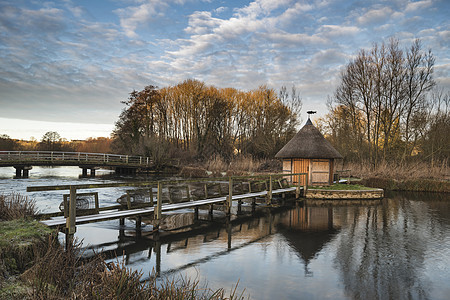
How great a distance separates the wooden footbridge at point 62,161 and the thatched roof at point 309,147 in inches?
897

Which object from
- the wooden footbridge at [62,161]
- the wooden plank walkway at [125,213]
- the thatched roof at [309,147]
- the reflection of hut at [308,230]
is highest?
the thatched roof at [309,147]

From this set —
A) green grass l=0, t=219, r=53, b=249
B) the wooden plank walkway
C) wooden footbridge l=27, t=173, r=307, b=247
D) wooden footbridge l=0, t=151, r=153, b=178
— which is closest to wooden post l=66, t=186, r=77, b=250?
wooden footbridge l=27, t=173, r=307, b=247

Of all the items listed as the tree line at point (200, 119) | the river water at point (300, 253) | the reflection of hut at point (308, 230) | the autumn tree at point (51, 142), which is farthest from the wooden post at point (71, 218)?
the autumn tree at point (51, 142)

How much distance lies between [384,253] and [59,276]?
7684 mm

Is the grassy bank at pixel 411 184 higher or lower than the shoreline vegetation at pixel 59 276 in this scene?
lower

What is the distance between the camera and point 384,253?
840 cm

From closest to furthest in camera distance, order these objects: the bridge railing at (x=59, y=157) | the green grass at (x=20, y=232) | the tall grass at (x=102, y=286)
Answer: the tall grass at (x=102, y=286) → the green grass at (x=20, y=232) → the bridge railing at (x=59, y=157)

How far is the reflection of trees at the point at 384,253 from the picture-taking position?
605 centimetres

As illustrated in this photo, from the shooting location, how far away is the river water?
6156 millimetres

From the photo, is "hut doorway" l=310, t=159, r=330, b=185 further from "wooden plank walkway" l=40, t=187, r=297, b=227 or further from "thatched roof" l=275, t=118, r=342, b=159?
"wooden plank walkway" l=40, t=187, r=297, b=227

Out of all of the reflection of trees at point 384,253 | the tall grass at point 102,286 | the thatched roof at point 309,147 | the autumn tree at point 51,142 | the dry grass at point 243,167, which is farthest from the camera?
the autumn tree at point 51,142

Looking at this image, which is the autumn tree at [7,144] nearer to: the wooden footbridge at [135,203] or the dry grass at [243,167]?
the dry grass at [243,167]

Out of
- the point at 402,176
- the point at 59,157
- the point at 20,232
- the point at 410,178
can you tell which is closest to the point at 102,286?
the point at 20,232

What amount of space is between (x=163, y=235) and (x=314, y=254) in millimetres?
4481
